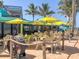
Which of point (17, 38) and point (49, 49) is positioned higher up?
point (17, 38)

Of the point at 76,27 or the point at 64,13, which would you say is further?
the point at 64,13

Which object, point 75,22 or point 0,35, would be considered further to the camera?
point 75,22

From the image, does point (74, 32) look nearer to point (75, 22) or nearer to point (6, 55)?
point (75, 22)

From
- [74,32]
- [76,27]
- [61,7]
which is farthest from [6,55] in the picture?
[61,7]

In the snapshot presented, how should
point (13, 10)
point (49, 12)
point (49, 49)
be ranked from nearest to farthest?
1. point (49, 49)
2. point (13, 10)
3. point (49, 12)

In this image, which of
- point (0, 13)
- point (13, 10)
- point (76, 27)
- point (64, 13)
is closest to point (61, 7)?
point (64, 13)

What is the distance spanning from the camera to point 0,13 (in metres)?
27.4

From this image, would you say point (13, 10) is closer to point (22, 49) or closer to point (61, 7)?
point (61, 7)

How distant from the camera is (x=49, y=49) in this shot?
13695mm

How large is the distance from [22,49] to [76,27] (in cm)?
2296

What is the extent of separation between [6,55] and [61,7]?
40.8 meters

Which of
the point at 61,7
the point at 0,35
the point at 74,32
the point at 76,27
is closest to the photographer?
the point at 0,35

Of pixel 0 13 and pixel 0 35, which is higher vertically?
pixel 0 13

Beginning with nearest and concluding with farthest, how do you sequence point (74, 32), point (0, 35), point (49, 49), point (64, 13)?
point (49, 49) → point (0, 35) → point (74, 32) → point (64, 13)
